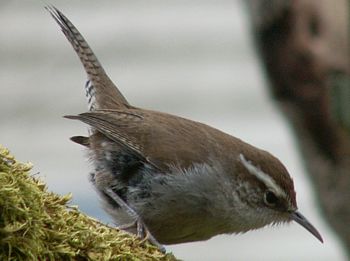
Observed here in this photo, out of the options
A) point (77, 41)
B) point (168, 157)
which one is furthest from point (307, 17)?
point (168, 157)

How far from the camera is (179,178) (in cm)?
482

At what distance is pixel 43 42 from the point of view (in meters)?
9.66

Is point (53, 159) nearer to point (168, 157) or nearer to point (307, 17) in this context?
point (307, 17)

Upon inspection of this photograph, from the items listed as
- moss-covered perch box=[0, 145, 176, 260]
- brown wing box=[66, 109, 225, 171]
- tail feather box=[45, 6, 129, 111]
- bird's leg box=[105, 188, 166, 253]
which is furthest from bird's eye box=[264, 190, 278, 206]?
moss-covered perch box=[0, 145, 176, 260]

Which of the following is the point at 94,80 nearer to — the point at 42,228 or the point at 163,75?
the point at 42,228

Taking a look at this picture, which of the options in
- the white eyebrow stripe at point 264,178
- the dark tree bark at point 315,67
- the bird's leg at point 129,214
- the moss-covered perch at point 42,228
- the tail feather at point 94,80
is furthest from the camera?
the dark tree bark at point 315,67

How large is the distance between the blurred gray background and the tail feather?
3405mm

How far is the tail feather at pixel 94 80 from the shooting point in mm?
5977

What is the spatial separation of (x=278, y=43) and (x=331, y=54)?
15.4 inches

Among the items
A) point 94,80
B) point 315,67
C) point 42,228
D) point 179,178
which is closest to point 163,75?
point 315,67

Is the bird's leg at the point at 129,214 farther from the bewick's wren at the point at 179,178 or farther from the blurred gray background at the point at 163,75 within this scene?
the blurred gray background at the point at 163,75

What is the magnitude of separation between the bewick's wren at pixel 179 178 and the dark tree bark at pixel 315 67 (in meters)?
1.50

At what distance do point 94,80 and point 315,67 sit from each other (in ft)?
5.57

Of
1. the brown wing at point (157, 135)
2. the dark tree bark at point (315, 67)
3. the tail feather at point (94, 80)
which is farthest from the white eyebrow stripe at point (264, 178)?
the dark tree bark at point (315, 67)
